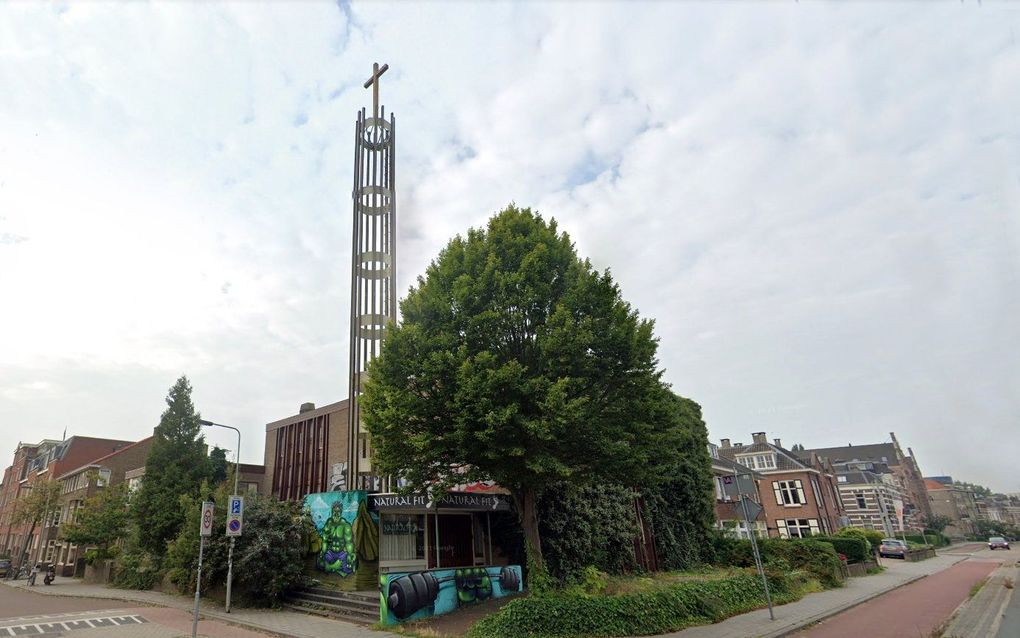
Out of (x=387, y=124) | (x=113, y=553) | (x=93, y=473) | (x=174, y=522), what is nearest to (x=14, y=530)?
(x=93, y=473)

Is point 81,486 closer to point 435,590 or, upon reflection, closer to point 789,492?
point 435,590

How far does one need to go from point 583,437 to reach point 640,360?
2.70m

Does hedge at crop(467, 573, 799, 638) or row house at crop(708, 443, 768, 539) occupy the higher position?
row house at crop(708, 443, 768, 539)

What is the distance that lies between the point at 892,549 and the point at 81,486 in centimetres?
7005

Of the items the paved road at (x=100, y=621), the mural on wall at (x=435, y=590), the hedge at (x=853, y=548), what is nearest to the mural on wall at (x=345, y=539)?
the mural on wall at (x=435, y=590)

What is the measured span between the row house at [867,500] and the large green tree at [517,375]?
71.3 meters

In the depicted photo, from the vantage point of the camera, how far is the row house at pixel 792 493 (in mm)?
55250

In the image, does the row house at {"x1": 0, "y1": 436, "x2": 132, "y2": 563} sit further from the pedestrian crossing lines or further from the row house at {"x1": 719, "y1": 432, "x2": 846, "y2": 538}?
the row house at {"x1": 719, "y1": 432, "x2": 846, "y2": 538}

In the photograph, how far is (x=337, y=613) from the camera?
18.2 m

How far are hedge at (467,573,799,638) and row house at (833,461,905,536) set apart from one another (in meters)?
68.6

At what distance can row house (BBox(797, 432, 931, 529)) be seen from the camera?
309 feet

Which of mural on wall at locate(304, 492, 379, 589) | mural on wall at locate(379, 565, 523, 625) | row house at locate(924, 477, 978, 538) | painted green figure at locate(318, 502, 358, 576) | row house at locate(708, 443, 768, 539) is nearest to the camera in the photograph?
mural on wall at locate(379, 565, 523, 625)

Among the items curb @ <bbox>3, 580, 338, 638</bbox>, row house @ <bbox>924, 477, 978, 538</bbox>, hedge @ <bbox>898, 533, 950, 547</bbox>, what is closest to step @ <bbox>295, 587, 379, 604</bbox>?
curb @ <bbox>3, 580, 338, 638</bbox>

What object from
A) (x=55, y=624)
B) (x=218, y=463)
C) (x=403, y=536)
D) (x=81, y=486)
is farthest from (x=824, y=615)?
(x=81, y=486)
